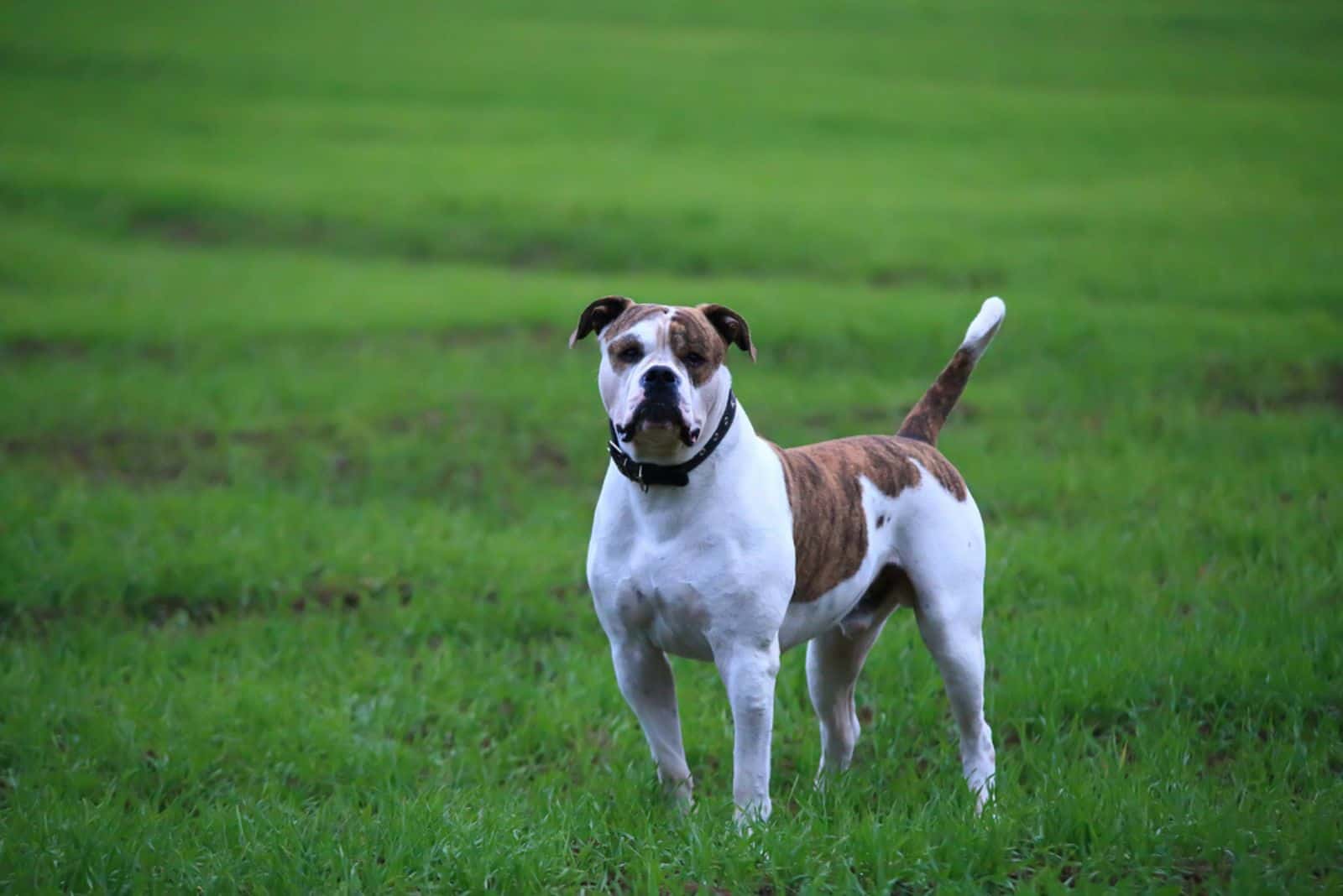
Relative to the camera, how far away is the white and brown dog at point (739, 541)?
15.8 feet

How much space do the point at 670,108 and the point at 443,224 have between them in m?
9.32

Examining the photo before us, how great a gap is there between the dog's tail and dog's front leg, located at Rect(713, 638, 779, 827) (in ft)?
4.66

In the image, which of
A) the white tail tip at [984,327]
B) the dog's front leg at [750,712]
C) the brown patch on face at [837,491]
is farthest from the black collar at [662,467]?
the white tail tip at [984,327]

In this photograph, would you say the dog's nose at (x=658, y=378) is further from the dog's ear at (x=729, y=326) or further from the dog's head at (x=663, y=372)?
the dog's ear at (x=729, y=326)

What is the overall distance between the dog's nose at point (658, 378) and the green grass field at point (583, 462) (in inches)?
60.2

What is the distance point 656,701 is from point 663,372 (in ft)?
4.52

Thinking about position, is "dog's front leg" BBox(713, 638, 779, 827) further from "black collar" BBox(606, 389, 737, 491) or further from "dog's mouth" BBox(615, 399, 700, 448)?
"dog's mouth" BBox(615, 399, 700, 448)

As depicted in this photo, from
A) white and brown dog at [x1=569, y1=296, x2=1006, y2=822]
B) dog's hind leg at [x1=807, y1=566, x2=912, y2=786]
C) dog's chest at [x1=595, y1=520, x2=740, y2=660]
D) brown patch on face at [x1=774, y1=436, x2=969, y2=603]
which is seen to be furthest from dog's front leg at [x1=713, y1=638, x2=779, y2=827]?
dog's hind leg at [x1=807, y1=566, x2=912, y2=786]

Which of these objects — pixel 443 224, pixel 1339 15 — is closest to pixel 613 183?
pixel 443 224

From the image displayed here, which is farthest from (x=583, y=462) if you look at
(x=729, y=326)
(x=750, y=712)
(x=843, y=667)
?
(x=750, y=712)

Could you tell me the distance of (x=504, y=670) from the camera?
736cm

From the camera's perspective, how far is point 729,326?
16.6 ft

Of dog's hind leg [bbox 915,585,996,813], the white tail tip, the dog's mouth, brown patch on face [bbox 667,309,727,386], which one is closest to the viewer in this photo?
the dog's mouth

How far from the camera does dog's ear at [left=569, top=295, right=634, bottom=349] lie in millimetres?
5086
